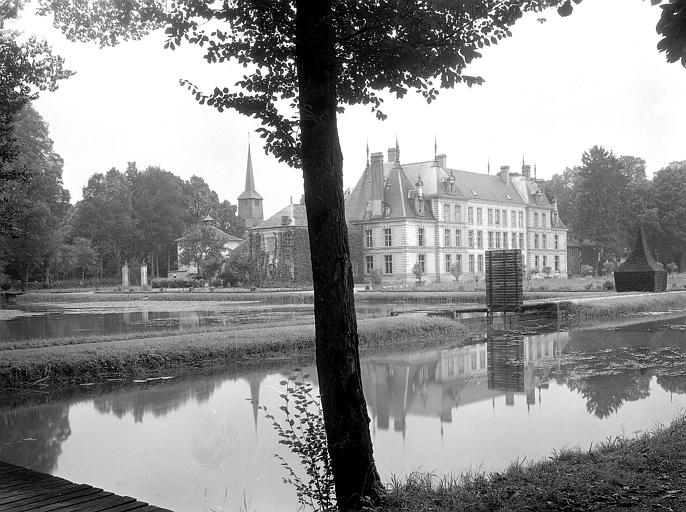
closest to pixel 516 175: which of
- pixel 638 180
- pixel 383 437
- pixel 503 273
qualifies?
pixel 638 180

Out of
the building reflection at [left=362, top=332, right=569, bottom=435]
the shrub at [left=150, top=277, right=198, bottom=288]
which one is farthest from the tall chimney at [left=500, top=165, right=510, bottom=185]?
the building reflection at [left=362, top=332, right=569, bottom=435]

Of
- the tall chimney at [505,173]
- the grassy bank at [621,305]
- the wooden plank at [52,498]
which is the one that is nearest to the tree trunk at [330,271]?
the wooden plank at [52,498]

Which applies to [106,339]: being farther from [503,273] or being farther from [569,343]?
[503,273]

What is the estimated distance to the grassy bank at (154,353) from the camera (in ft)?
32.0

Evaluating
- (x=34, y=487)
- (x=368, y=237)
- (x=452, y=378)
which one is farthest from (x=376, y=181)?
(x=34, y=487)

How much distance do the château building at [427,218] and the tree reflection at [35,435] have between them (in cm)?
4246

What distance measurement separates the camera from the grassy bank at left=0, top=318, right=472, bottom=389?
9.75 meters

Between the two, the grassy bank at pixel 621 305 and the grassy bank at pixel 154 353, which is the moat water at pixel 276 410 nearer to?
the grassy bank at pixel 154 353

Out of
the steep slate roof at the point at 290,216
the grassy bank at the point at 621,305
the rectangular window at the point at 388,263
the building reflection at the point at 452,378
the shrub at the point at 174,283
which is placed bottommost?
the building reflection at the point at 452,378

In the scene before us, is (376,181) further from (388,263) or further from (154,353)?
(154,353)

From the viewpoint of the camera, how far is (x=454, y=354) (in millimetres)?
13094

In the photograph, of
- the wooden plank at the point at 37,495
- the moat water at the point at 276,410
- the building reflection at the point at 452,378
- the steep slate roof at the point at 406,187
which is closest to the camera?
the wooden plank at the point at 37,495

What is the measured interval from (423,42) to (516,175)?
62897 mm

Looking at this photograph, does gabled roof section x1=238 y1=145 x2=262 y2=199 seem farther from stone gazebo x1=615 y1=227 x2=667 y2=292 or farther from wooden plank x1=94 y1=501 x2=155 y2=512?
wooden plank x1=94 y1=501 x2=155 y2=512
